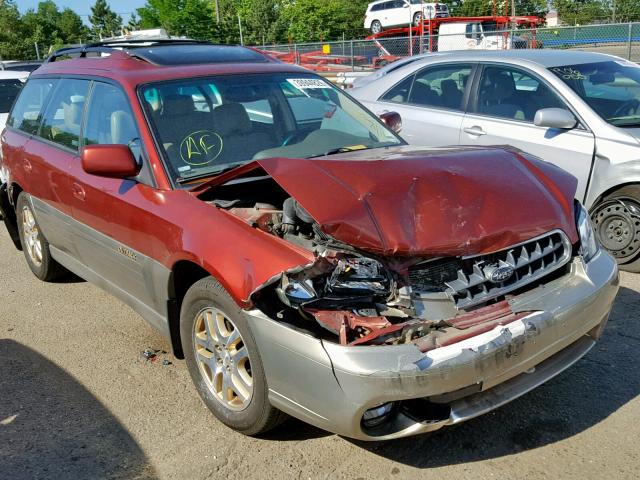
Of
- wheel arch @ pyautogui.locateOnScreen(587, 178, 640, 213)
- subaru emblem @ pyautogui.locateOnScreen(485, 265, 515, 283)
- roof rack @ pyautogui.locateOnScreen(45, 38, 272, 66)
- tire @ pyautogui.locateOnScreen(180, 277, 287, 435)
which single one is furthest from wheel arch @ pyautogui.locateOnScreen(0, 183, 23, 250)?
wheel arch @ pyautogui.locateOnScreen(587, 178, 640, 213)

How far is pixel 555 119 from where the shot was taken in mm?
5277

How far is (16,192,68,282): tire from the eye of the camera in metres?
5.17

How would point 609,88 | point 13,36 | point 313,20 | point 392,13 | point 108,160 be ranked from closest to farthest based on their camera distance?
point 108,160 → point 609,88 → point 392,13 → point 313,20 → point 13,36

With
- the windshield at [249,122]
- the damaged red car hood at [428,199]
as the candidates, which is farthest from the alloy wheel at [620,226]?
the windshield at [249,122]

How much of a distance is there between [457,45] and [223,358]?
20.5m

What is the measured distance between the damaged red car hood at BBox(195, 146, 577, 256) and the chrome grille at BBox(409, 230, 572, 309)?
0.07 metres

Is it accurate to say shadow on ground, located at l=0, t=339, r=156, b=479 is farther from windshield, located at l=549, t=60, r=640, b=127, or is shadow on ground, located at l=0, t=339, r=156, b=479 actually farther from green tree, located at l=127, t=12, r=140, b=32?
green tree, located at l=127, t=12, r=140, b=32

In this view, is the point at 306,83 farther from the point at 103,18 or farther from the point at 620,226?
the point at 103,18

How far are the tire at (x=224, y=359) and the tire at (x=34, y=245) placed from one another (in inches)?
95.5

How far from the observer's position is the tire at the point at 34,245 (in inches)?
203

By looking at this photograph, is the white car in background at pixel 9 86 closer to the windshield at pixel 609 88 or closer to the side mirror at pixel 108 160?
the side mirror at pixel 108 160

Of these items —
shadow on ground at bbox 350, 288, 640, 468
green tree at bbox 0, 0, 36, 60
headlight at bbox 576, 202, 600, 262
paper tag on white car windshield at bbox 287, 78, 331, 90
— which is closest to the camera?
shadow on ground at bbox 350, 288, 640, 468

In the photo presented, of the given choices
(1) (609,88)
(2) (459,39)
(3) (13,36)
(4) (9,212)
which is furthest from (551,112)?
(3) (13,36)

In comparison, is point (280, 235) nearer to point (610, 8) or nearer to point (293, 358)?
point (293, 358)
